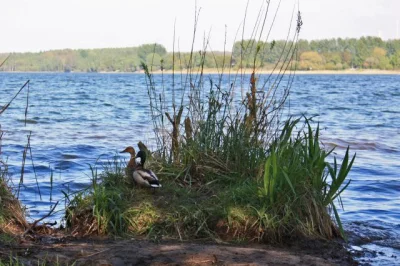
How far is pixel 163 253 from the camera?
5.09m

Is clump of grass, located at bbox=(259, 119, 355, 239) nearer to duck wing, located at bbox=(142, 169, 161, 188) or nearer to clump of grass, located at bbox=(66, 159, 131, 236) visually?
duck wing, located at bbox=(142, 169, 161, 188)

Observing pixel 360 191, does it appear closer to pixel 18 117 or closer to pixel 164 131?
pixel 164 131

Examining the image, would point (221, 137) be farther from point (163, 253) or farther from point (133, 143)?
point (133, 143)

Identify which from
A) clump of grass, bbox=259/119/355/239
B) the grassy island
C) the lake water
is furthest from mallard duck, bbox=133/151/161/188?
clump of grass, bbox=259/119/355/239

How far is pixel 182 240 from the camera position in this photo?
18.7ft

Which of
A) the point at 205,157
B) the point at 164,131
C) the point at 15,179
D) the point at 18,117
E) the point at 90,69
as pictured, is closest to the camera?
the point at 205,157

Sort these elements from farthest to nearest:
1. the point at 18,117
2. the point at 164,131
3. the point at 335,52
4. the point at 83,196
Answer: the point at 335,52
the point at 18,117
the point at 164,131
the point at 83,196

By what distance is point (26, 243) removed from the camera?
17.6 feet

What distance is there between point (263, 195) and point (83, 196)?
1.92 metres

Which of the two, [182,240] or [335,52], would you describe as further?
[335,52]

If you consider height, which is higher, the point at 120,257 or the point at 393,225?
the point at 120,257

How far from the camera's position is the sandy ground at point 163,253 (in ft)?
15.9

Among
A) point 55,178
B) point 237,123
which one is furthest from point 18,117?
point 237,123

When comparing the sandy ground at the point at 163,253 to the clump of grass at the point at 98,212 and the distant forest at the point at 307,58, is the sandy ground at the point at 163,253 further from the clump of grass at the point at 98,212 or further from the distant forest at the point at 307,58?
the distant forest at the point at 307,58
